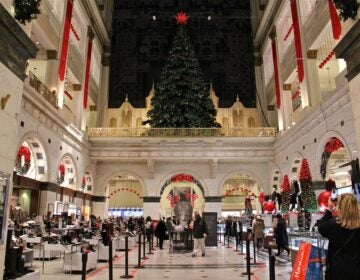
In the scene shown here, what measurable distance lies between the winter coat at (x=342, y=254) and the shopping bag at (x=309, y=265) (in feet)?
2.22

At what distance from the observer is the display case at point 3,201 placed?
4789 millimetres

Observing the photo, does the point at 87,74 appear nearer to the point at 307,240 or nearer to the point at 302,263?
the point at 307,240

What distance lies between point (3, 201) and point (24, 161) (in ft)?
30.1

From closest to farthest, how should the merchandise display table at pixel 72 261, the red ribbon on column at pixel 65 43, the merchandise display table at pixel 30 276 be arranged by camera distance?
the merchandise display table at pixel 30 276
the merchandise display table at pixel 72 261
the red ribbon on column at pixel 65 43

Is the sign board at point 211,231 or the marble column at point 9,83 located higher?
the marble column at point 9,83

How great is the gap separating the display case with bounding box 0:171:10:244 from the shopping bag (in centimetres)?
372

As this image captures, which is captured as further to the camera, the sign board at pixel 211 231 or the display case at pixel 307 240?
the sign board at pixel 211 231

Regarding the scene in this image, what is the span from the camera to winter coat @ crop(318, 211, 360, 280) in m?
2.65

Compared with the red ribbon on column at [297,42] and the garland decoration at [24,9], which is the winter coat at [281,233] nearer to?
the garland decoration at [24,9]

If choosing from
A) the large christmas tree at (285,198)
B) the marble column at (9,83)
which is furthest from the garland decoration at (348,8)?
the large christmas tree at (285,198)

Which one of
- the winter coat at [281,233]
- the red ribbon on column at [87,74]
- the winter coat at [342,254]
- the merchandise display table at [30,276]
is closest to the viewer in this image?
the winter coat at [342,254]

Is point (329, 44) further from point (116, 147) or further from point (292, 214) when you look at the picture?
point (116, 147)

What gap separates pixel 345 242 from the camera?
8.86 ft

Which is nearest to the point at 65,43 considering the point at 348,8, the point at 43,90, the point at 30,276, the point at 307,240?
the point at 43,90
